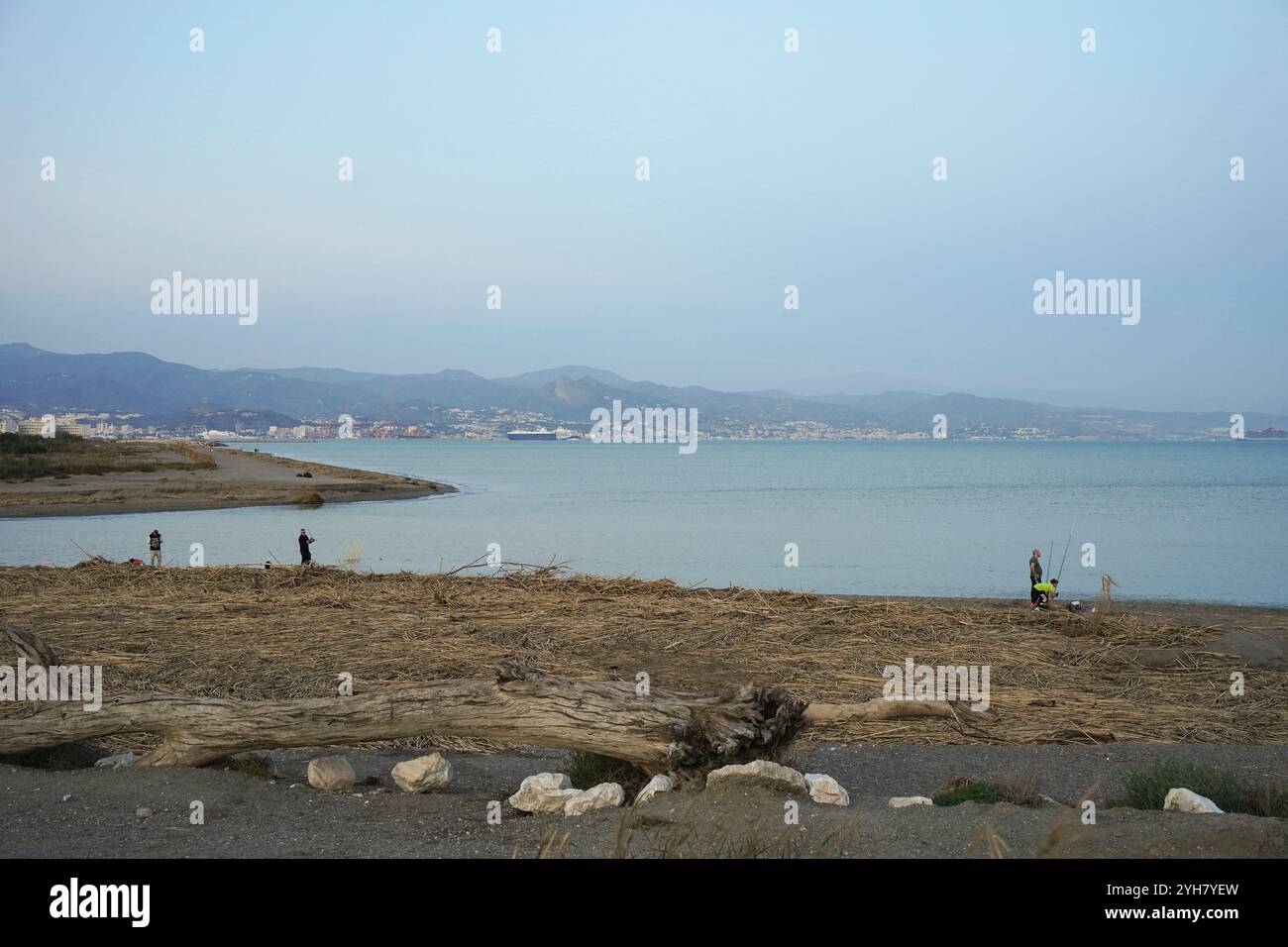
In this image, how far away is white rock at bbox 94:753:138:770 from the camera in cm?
823

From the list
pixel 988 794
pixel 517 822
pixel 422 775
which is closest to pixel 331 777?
pixel 422 775

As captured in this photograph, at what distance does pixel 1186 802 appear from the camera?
259 inches

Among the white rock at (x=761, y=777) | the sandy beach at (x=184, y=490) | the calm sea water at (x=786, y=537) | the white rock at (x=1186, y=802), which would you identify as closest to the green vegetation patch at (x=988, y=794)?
the white rock at (x=1186, y=802)

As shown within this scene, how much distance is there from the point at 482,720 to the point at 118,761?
3137 mm

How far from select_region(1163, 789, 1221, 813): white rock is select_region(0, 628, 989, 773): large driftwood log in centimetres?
247

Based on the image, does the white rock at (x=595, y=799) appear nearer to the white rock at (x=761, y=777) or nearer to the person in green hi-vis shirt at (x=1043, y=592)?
the white rock at (x=761, y=777)

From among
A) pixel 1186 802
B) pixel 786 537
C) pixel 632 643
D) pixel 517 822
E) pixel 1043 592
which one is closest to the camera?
pixel 1186 802

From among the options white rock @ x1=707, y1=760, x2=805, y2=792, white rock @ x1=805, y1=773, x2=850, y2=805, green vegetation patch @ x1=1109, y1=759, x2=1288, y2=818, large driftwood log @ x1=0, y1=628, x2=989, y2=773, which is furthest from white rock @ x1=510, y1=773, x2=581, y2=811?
green vegetation patch @ x1=1109, y1=759, x2=1288, y2=818

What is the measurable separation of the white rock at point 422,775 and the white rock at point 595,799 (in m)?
1.27

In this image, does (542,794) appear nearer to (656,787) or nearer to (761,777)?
(656,787)

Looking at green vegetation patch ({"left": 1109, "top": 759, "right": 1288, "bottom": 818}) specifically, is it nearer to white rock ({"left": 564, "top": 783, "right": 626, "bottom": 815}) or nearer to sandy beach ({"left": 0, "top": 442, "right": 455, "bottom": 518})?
white rock ({"left": 564, "top": 783, "right": 626, "bottom": 815})

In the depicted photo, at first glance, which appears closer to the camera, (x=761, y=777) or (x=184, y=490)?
(x=761, y=777)

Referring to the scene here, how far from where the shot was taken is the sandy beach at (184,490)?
166 ft
